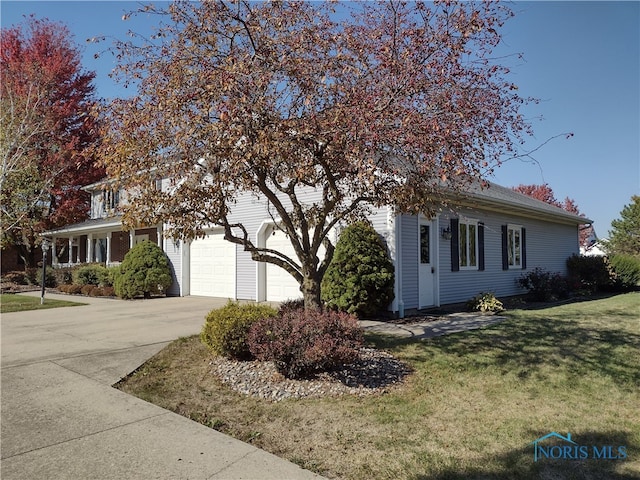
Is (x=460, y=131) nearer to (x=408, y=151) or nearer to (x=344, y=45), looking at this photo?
(x=408, y=151)

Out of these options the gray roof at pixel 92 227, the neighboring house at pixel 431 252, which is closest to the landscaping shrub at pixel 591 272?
the neighboring house at pixel 431 252

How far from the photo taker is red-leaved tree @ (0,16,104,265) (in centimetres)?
2089

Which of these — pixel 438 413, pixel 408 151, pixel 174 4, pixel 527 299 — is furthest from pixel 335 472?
pixel 527 299

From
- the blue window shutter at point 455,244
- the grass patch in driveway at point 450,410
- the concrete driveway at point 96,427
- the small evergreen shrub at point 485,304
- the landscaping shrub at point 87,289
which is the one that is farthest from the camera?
the landscaping shrub at point 87,289

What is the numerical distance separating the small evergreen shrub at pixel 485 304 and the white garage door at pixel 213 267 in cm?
747

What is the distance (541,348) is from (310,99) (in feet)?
17.1

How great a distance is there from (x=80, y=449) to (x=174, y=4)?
522 centimetres

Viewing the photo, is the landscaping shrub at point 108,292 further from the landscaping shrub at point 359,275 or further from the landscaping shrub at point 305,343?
the landscaping shrub at point 305,343

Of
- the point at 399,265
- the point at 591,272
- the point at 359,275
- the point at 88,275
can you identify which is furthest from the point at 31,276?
the point at 591,272

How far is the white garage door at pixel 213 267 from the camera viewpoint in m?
14.9

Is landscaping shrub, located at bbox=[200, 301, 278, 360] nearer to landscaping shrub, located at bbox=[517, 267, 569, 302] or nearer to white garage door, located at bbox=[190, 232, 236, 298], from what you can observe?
white garage door, located at bbox=[190, 232, 236, 298]

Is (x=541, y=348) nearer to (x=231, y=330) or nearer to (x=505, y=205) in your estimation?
(x=231, y=330)

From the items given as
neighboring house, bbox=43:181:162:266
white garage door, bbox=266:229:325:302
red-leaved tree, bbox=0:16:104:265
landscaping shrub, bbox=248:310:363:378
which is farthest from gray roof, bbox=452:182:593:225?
red-leaved tree, bbox=0:16:104:265

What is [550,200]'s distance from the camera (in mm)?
38344
